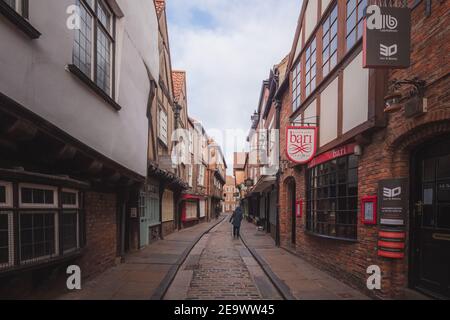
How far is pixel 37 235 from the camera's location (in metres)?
5.11

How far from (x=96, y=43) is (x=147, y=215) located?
7943 millimetres

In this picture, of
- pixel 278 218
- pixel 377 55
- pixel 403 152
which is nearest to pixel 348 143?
pixel 403 152

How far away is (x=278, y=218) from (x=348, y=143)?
758 cm

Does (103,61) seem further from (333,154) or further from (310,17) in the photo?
(310,17)

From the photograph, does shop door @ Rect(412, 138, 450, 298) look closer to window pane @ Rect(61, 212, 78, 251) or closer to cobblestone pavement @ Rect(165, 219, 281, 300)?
cobblestone pavement @ Rect(165, 219, 281, 300)

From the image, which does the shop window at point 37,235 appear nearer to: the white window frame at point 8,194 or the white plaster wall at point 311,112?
the white window frame at point 8,194

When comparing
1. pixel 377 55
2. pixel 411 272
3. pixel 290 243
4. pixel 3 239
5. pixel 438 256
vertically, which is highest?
pixel 377 55

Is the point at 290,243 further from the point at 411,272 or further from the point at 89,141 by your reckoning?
the point at 89,141

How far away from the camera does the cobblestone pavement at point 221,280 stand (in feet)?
22.3

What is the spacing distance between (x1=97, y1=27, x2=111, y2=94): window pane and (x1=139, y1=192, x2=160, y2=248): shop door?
229 inches

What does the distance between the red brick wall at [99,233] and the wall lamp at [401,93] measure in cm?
618

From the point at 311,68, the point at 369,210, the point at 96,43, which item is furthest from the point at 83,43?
the point at 311,68

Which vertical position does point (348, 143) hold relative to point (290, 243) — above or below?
above

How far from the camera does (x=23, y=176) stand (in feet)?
15.0
